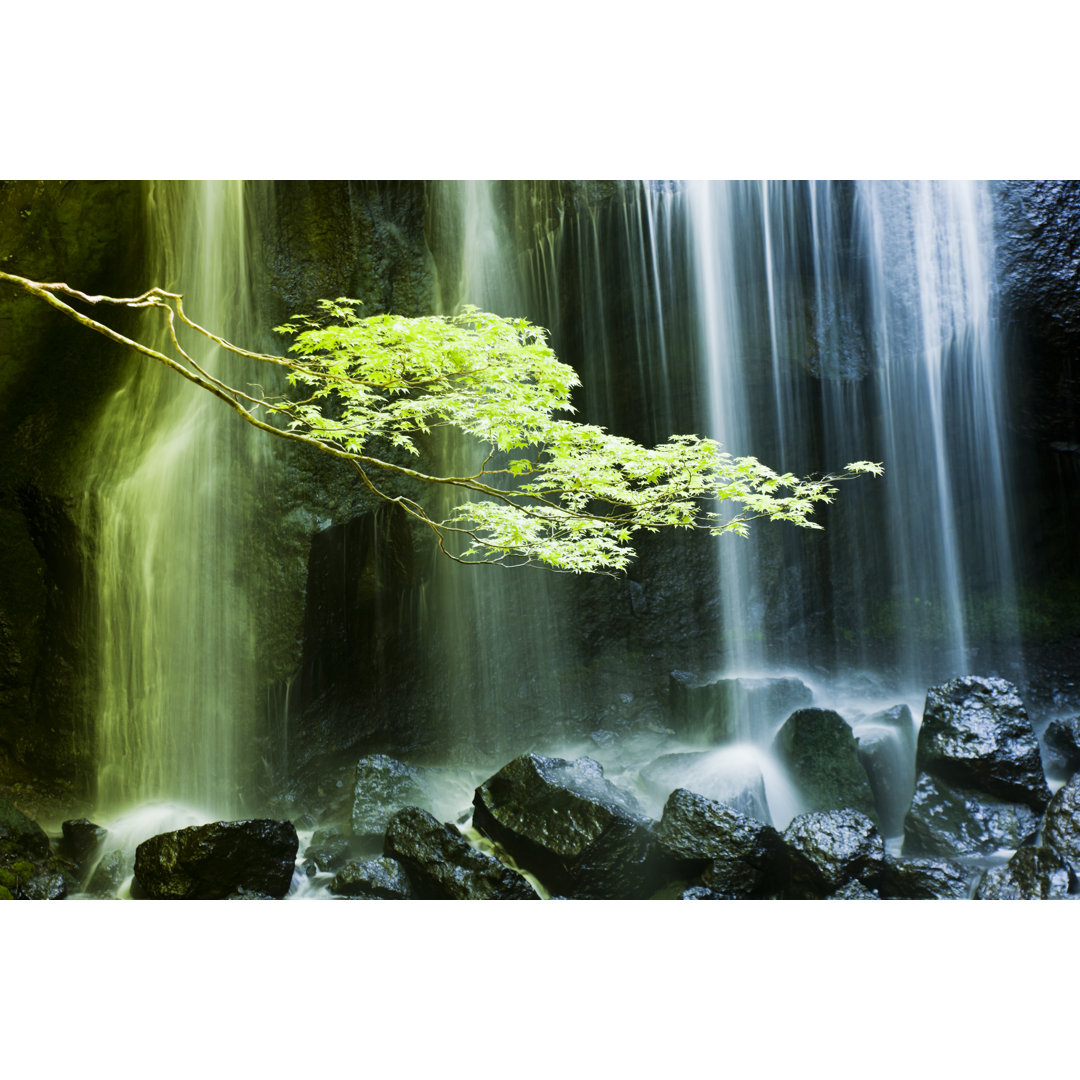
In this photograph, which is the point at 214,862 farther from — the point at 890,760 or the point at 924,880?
the point at 890,760

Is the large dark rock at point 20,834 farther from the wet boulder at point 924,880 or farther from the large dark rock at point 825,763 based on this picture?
the wet boulder at point 924,880

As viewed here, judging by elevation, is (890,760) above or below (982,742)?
below

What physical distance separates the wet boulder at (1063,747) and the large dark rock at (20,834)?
7575mm

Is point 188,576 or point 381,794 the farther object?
point 188,576

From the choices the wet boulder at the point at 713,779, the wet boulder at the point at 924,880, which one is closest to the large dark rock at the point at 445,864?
the wet boulder at the point at 713,779

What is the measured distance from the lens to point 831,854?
4457 millimetres

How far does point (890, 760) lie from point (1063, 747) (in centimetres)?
137

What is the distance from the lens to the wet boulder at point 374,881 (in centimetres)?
459

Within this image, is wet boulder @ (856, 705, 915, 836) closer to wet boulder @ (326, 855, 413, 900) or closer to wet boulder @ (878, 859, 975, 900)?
wet boulder @ (878, 859, 975, 900)

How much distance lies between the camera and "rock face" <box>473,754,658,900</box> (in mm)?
4570

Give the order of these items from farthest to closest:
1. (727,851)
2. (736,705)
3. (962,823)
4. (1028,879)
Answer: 1. (736,705)
2. (962,823)
3. (727,851)
4. (1028,879)

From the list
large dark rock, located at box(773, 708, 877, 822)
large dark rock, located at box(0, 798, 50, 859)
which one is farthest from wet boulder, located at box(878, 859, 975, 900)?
large dark rock, located at box(0, 798, 50, 859)

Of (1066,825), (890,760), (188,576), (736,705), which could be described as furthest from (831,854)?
(188,576)

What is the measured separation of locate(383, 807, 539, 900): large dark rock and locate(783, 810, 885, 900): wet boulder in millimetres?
1670
